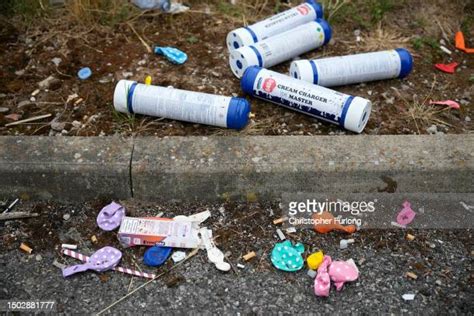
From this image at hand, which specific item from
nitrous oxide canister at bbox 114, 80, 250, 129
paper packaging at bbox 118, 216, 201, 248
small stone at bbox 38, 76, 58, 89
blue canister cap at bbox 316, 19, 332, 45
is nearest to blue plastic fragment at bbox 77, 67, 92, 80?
small stone at bbox 38, 76, 58, 89

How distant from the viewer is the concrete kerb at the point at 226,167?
2693mm

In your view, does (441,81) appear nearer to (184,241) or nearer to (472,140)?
(472,140)

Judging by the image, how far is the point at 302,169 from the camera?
2682 mm

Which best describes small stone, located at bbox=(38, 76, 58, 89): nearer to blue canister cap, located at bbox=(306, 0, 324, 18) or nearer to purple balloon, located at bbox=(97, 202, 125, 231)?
purple balloon, located at bbox=(97, 202, 125, 231)

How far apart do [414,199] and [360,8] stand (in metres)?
1.63

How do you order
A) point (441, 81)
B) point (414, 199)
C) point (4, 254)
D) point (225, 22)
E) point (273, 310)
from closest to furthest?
point (273, 310) → point (4, 254) → point (414, 199) → point (441, 81) → point (225, 22)

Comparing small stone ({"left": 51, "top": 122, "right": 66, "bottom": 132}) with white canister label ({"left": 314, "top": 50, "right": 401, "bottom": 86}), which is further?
white canister label ({"left": 314, "top": 50, "right": 401, "bottom": 86})

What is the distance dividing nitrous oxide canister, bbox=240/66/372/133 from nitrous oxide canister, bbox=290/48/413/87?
0.15 m

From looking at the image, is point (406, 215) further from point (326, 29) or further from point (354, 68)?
point (326, 29)

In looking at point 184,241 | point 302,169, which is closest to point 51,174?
point 184,241

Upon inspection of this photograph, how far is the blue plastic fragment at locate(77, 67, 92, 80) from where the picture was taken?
331 centimetres

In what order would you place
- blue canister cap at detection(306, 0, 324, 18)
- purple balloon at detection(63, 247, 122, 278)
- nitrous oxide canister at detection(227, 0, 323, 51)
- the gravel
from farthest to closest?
blue canister cap at detection(306, 0, 324, 18)
nitrous oxide canister at detection(227, 0, 323, 51)
purple balloon at detection(63, 247, 122, 278)
the gravel

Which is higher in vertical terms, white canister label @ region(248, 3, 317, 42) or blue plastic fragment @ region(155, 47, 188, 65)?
white canister label @ region(248, 3, 317, 42)

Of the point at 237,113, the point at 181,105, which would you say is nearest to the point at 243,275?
the point at 237,113
